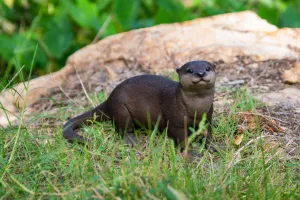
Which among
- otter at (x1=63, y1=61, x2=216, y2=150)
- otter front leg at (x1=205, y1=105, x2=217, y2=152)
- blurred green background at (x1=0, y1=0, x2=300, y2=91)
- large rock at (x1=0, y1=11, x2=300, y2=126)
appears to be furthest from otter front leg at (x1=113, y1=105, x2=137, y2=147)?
blurred green background at (x1=0, y1=0, x2=300, y2=91)

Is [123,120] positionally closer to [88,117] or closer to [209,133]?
[88,117]

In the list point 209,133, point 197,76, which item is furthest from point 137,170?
point 209,133

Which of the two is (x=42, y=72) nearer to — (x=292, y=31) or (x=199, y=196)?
(x=292, y=31)

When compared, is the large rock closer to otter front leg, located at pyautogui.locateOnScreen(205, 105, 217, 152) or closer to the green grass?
the green grass

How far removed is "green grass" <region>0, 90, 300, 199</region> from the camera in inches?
121

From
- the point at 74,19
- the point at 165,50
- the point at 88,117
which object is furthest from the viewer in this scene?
the point at 74,19

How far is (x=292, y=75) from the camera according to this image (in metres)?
5.11

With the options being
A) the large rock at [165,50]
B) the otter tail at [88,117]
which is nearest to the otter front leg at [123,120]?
the otter tail at [88,117]

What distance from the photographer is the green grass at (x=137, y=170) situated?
307cm

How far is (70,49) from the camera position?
7.59 m

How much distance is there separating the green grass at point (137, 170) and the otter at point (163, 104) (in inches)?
4.0

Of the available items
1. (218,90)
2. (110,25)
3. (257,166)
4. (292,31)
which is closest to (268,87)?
(218,90)

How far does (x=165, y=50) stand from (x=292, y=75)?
133 centimetres

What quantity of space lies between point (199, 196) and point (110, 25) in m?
4.50
